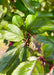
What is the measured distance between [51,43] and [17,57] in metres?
0.19

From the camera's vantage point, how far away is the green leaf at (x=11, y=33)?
A: 635mm

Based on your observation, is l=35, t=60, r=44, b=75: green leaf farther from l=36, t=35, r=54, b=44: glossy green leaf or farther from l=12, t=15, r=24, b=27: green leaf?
l=12, t=15, r=24, b=27: green leaf

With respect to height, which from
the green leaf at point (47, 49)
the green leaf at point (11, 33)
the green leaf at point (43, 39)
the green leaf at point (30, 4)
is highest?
the green leaf at point (30, 4)

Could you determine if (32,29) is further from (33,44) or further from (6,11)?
(6,11)

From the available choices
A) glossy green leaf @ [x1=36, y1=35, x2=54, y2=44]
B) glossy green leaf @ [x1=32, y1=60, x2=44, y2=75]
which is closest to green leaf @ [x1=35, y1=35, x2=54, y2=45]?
glossy green leaf @ [x1=36, y1=35, x2=54, y2=44]

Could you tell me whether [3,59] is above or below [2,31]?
below

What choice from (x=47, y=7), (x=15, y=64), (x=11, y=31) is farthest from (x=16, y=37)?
(x=47, y=7)

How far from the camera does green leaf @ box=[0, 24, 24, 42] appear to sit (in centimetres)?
64

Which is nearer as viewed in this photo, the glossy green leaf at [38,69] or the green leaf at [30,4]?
the glossy green leaf at [38,69]

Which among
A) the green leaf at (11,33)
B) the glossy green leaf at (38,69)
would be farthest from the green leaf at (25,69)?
the green leaf at (11,33)

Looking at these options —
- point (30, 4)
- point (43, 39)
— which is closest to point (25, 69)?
point (43, 39)

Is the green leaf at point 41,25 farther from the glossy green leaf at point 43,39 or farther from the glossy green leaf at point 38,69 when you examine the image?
the glossy green leaf at point 38,69

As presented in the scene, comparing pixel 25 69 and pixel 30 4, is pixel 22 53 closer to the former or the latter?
pixel 25 69

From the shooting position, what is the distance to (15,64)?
2.20 feet
